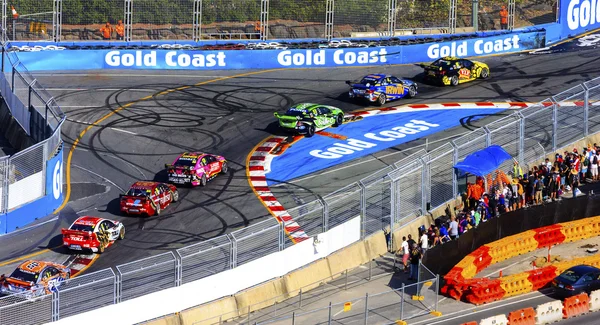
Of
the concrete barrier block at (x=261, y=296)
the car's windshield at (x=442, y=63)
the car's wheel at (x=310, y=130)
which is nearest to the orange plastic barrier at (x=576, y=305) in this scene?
the concrete barrier block at (x=261, y=296)

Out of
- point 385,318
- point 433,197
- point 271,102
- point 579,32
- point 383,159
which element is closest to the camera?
point 385,318

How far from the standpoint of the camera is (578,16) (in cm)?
5856

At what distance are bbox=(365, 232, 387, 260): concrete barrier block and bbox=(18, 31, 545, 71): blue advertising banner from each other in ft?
68.6

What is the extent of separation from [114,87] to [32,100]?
27.5 feet

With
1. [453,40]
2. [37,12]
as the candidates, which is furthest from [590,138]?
[37,12]

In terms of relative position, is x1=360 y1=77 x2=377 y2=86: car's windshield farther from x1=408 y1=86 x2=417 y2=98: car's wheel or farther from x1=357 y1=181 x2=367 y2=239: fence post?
x1=357 y1=181 x2=367 y2=239: fence post

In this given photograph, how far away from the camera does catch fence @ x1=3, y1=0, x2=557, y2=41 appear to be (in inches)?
2053

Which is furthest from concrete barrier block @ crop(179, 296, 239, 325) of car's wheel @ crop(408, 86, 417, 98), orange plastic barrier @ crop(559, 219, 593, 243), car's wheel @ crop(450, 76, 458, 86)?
car's wheel @ crop(450, 76, 458, 86)

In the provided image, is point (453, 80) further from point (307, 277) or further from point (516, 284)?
point (307, 277)

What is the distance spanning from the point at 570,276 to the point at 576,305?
1270 mm

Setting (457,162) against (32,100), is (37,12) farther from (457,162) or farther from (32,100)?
(457,162)

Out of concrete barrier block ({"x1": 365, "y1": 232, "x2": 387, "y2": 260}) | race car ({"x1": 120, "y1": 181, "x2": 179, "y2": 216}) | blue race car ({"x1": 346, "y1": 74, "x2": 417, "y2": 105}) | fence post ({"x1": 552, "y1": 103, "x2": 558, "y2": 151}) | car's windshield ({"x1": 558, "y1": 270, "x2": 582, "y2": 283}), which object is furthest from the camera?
blue race car ({"x1": 346, "y1": 74, "x2": 417, "y2": 105})

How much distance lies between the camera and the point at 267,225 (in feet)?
104

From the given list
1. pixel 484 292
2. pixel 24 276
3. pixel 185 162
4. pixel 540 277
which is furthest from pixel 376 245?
pixel 24 276
